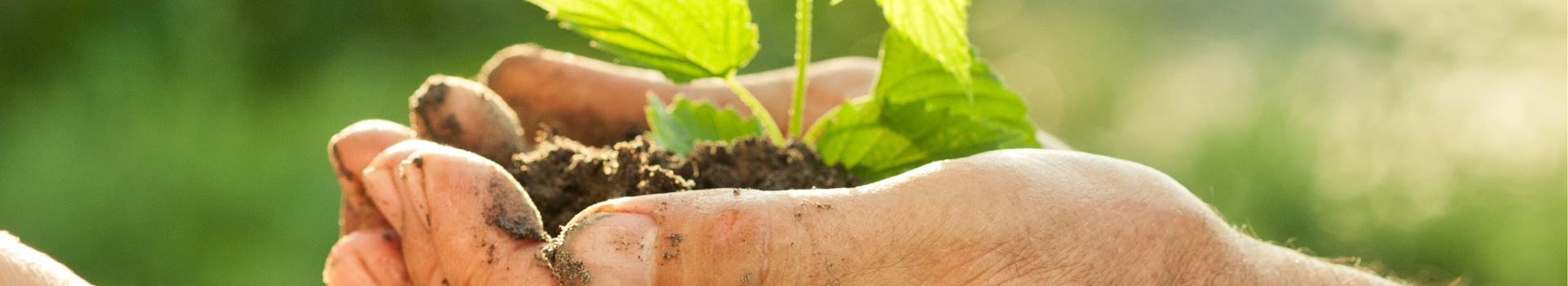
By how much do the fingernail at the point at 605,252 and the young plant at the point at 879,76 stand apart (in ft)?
0.75

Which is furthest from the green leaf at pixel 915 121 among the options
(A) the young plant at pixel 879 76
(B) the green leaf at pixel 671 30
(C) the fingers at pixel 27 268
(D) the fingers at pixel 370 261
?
(C) the fingers at pixel 27 268

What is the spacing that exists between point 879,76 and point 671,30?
0.56 feet

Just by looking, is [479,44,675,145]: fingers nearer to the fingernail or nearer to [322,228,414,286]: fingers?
[322,228,414,286]: fingers

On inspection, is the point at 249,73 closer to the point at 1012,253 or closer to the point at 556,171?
the point at 556,171

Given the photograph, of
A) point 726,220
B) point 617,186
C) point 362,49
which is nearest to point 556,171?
point 617,186

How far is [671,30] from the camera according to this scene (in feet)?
2.15

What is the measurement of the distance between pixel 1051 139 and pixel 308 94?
1264mm

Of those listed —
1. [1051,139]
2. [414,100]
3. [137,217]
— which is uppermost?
[414,100]

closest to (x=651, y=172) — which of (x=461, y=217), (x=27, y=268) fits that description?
(x=461, y=217)

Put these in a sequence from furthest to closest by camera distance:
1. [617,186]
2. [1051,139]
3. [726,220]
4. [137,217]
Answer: [137,217]
[1051,139]
[617,186]
[726,220]

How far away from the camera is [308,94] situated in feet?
5.15

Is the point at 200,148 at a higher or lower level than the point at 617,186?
lower

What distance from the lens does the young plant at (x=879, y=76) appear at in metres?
0.60

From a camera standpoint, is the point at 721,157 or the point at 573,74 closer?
the point at 721,157
